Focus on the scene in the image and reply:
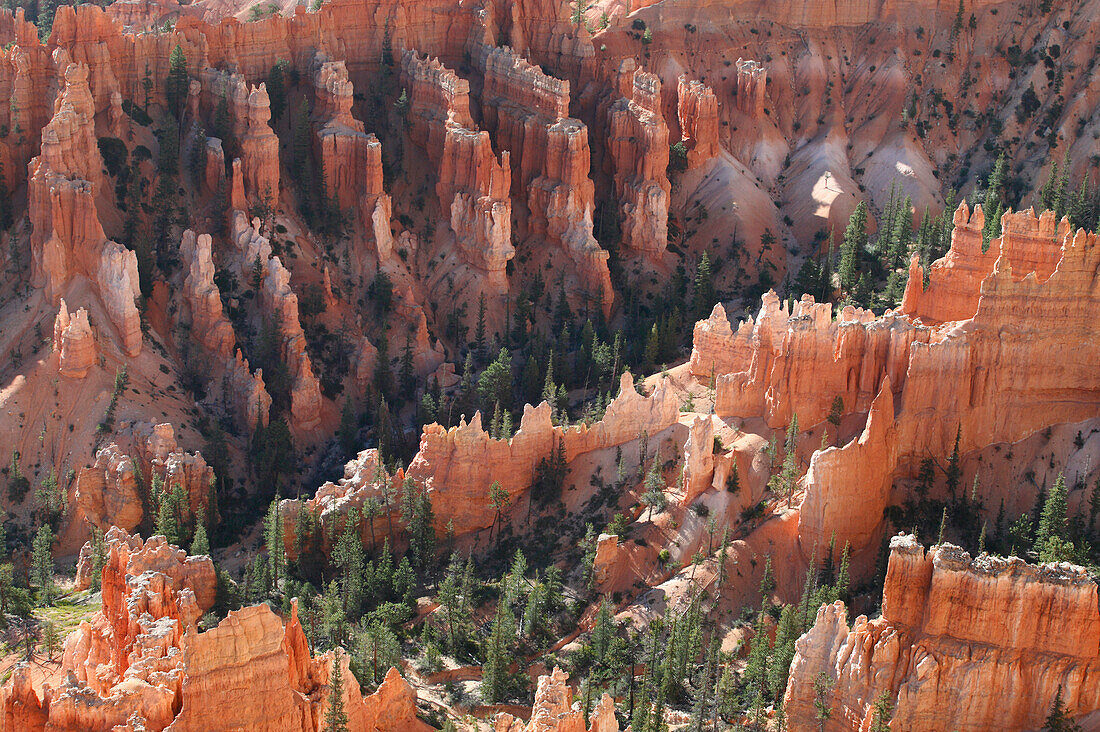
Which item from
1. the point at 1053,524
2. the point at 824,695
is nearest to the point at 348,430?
the point at 824,695

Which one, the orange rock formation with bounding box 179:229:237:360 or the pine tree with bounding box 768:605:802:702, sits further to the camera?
the orange rock formation with bounding box 179:229:237:360

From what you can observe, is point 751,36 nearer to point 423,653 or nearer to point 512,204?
point 512,204

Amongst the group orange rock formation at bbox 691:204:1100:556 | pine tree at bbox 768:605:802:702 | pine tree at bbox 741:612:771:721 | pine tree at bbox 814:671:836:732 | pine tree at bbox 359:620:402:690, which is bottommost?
pine tree at bbox 359:620:402:690

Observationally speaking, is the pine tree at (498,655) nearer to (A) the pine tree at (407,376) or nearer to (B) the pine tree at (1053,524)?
(B) the pine tree at (1053,524)

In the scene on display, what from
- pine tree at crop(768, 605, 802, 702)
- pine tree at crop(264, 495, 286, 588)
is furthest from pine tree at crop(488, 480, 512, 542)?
pine tree at crop(768, 605, 802, 702)

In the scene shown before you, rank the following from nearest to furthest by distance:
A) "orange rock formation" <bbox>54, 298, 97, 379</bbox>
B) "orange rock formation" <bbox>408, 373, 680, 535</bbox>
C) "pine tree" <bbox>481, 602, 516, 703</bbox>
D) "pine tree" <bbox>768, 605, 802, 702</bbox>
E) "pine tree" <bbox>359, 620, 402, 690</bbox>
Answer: "pine tree" <bbox>768, 605, 802, 702</bbox> < "pine tree" <bbox>481, 602, 516, 703</bbox> < "pine tree" <bbox>359, 620, 402, 690</bbox> < "orange rock formation" <bbox>408, 373, 680, 535</bbox> < "orange rock formation" <bbox>54, 298, 97, 379</bbox>

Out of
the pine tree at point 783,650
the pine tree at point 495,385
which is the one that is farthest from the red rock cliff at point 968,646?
the pine tree at point 495,385

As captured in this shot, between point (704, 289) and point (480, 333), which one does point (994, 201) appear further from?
point (480, 333)

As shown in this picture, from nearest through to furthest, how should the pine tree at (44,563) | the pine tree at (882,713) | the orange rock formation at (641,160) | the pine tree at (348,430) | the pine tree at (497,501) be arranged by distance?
the pine tree at (882,713) → the pine tree at (44,563) → the pine tree at (497,501) → the pine tree at (348,430) → the orange rock formation at (641,160)

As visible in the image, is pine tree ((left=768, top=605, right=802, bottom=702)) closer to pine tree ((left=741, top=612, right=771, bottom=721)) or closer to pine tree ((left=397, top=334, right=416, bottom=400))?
pine tree ((left=741, top=612, right=771, bottom=721))
